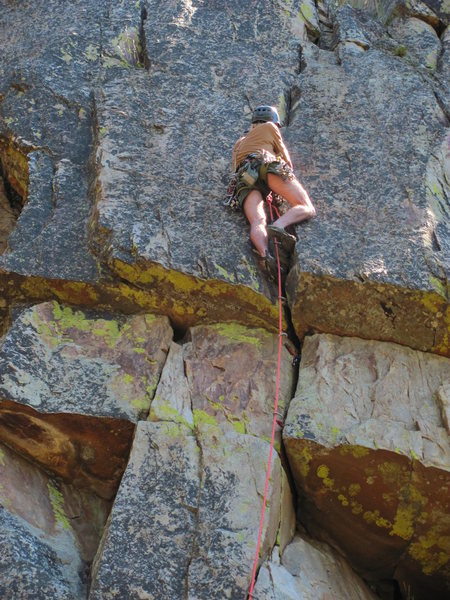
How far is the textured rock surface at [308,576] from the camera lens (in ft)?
21.2

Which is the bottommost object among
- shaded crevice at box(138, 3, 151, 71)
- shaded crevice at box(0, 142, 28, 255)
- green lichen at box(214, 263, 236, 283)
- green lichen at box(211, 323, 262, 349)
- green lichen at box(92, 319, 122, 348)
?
shaded crevice at box(0, 142, 28, 255)

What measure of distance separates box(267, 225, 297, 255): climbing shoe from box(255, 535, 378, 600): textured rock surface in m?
2.66

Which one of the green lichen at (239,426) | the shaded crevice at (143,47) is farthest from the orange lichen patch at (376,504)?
the shaded crevice at (143,47)

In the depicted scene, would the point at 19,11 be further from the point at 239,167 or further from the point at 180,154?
the point at 239,167

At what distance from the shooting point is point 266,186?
8.67m

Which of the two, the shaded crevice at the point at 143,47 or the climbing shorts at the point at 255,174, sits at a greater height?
the climbing shorts at the point at 255,174

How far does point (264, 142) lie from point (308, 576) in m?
4.23

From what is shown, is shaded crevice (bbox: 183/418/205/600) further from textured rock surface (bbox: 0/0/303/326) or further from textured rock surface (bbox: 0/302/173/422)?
textured rock surface (bbox: 0/0/303/326)

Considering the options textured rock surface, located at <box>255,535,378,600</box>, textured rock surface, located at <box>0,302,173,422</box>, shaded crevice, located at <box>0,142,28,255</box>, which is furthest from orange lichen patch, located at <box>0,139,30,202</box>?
textured rock surface, located at <box>255,535,378,600</box>

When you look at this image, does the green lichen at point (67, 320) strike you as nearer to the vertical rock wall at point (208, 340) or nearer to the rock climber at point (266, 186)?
the vertical rock wall at point (208, 340)

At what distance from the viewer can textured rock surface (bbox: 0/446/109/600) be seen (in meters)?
6.36

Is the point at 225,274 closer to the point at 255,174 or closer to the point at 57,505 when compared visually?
the point at 255,174

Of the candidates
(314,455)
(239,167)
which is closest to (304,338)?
(314,455)

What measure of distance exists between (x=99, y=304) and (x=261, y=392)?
5.88 feet
